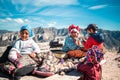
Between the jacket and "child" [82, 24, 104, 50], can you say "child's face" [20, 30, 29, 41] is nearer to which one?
"child" [82, 24, 104, 50]

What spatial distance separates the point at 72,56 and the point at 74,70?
1370 mm

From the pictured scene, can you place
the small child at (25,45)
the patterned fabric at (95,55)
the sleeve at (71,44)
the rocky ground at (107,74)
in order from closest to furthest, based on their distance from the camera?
the patterned fabric at (95,55) → the rocky ground at (107,74) → the small child at (25,45) → the sleeve at (71,44)

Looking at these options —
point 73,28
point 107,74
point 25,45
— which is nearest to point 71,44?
point 73,28

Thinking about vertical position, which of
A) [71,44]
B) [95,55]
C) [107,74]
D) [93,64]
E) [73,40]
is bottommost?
[107,74]

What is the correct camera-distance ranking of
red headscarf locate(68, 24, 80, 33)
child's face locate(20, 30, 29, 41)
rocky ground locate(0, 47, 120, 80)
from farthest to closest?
1. red headscarf locate(68, 24, 80, 33)
2. child's face locate(20, 30, 29, 41)
3. rocky ground locate(0, 47, 120, 80)

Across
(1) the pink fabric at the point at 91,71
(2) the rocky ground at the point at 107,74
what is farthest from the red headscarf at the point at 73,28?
(1) the pink fabric at the point at 91,71

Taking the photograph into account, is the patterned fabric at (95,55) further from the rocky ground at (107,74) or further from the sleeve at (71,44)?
the sleeve at (71,44)

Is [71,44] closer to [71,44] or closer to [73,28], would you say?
[71,44]

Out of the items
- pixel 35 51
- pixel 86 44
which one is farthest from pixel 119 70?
pixel 35 51

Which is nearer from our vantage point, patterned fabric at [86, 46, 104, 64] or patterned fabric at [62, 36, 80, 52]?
patterned fabric at [86, 46, 104, 64]

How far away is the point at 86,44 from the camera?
716 cm

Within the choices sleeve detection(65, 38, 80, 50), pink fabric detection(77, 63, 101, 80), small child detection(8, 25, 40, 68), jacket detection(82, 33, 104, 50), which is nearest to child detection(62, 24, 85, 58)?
sleeve detection(65, 38, 80, 50)

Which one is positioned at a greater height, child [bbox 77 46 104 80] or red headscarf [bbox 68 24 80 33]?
red headscarf [bbox 68 24 80 33]

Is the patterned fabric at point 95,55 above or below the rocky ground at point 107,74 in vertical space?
above
